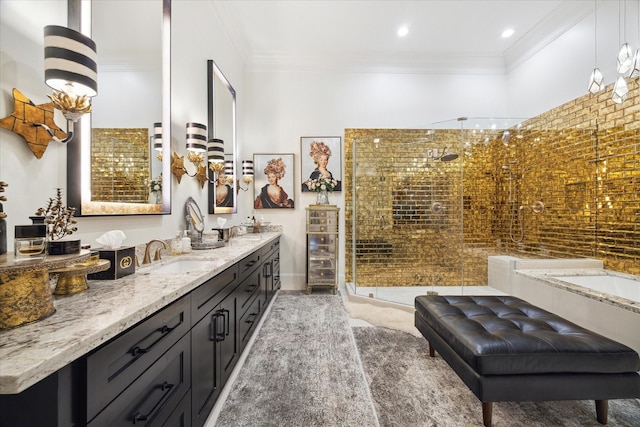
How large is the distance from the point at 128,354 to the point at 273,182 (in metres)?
3.63

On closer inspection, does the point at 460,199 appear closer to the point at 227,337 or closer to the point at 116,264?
the point at 227,337

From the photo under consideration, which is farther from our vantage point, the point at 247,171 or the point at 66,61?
the point at 247,171

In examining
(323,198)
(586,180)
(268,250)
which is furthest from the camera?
(323,198)

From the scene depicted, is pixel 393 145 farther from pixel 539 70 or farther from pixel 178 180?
pixel 178 180

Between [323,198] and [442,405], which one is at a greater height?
[323,198]

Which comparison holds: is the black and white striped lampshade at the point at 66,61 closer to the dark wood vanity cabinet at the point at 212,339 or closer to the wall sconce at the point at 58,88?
the wall sconce at the point at 58,88

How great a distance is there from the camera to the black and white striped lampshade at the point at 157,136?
1.91 metres

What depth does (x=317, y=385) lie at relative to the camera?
1936 mm

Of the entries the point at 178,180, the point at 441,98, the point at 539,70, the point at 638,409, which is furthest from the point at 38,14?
the point at 539,70

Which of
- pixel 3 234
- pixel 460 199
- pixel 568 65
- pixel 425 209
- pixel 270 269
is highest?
pixel 568 65

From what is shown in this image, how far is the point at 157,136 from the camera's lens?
1945 mm

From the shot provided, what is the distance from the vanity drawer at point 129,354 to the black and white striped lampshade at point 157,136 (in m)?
1.24

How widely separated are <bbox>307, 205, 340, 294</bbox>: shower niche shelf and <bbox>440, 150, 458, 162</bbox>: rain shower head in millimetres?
1699

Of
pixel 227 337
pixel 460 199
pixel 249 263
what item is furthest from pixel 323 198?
pixel 227 337
